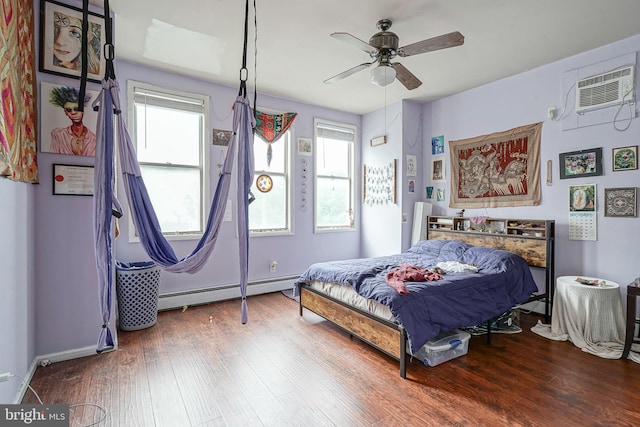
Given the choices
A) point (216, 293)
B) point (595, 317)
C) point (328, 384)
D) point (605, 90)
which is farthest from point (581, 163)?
point (216, 293)

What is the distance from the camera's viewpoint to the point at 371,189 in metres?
5.20

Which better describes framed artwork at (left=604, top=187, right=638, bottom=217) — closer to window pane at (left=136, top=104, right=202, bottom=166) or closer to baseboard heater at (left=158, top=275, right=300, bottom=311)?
baseboard heater at (left=158, top=275, right=300, bottom=311)

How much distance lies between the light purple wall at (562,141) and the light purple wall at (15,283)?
4462 millimetres

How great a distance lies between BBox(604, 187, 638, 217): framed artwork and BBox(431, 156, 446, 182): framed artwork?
1.84 m

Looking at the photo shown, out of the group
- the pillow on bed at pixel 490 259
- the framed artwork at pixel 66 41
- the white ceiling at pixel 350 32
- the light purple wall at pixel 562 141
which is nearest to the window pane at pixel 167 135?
the white ceiling at pixel 350 32

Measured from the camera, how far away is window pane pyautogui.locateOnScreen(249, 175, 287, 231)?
4442 millimetres

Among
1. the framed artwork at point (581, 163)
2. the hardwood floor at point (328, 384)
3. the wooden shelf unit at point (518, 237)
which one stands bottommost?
the hardwood floor at point (328, 384)

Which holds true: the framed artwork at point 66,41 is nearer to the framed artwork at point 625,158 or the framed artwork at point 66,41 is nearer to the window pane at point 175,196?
the window pane at point 175,196

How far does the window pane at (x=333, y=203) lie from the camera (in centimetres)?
506

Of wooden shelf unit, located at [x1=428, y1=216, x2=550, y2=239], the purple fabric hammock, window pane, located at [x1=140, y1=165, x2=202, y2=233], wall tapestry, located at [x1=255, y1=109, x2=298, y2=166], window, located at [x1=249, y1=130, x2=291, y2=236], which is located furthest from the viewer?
window, located at [x1=249, y1=130, x2=291, y2=236]

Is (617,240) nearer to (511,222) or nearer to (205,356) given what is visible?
(511,222)

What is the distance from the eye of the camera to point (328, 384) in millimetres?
2184

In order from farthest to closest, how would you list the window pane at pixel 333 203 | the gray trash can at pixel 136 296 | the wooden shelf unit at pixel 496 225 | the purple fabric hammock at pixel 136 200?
the window pane at pixel 333 203 → the wooden shelf unit at pixel 496 225 → the gray trash can at pixel 136 296 → the purple fabric hammock at pixel 136 200
